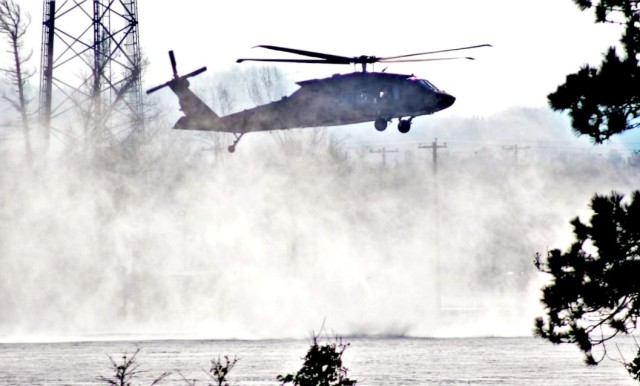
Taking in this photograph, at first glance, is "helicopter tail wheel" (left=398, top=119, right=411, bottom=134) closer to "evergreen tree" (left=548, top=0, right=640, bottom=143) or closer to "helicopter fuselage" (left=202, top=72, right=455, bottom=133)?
"helicopter fuselage" (left=202, top=72, right=455, bottom=133)

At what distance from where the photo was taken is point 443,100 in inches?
1711

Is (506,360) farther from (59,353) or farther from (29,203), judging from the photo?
(29,203)

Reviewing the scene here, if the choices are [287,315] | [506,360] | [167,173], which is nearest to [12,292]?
[167,173]

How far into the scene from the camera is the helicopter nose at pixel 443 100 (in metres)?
43.3

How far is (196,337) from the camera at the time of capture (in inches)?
3561

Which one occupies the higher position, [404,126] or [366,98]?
[366,98]

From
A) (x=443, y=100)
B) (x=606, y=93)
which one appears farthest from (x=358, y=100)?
(x=606, y=93)

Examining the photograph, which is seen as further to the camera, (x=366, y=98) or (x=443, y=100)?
(x=443, y=100)

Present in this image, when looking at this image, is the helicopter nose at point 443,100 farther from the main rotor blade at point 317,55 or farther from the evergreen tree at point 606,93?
the evergreen tree at point 606,93

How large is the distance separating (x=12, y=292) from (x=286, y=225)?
25.1 m

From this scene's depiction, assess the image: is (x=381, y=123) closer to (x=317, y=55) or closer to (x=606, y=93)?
(x=317, y=55)

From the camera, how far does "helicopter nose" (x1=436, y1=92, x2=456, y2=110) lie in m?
43.3

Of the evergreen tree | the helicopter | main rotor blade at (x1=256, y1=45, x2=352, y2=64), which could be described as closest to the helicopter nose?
the helicopter

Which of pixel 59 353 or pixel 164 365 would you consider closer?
pixel 164 365
